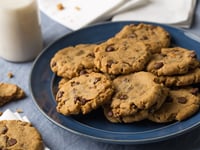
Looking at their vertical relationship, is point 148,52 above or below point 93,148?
above

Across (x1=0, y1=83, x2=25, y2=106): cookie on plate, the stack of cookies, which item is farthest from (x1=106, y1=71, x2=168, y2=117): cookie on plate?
(x1=0, y1=83, x2=25, y2=106): cookie on plate

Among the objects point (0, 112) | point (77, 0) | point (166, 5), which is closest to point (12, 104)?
point (0, 112)

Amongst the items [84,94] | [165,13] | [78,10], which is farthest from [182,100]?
[78,10]

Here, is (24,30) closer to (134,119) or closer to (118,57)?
(118,57)

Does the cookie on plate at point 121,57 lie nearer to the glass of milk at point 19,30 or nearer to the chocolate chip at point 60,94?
the chocolate chip at point 60,94

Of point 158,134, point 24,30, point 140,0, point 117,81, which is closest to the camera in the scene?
point 158,134

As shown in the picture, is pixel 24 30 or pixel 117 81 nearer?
pixel 117 81

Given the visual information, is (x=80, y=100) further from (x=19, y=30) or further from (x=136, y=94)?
(x=19, y=30)

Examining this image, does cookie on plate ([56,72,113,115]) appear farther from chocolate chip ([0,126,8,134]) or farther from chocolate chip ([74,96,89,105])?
chocolate chip ([0,126,8,134])
